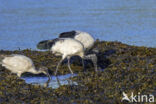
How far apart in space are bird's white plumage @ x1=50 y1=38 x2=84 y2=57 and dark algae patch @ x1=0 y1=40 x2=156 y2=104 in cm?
45

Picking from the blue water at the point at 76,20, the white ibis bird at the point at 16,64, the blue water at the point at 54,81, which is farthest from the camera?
the blue water at the point at 76,20

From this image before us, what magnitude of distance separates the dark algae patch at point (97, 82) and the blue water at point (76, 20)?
3471 mm

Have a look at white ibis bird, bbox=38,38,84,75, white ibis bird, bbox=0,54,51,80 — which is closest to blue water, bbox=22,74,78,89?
white ibis bird, bbox=0,54,51,80

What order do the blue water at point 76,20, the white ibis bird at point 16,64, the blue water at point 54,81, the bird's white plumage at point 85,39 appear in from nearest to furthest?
the blue water at point 54,81 → the white ibis bird at point 16,64 → the bird's white plumage at point 85,39 → the blue water at point 76,20

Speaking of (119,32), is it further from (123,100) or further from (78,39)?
(123,100)

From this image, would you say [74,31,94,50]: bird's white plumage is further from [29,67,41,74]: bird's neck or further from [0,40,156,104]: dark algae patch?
[29,67,41,74]: bird's neck

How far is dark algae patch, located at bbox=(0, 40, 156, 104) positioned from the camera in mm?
7207

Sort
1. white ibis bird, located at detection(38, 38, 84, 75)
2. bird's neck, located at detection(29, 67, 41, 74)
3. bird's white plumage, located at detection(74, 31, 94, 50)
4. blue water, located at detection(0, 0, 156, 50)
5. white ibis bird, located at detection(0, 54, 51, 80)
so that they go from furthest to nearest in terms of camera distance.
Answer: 1. blue water, located at detection(0, 0, 156, 50)
2. bird's white plumage, located at detection(74, 31, 94, 50)
3. white ibis bird, located at detection(38, 38, 84, 75)
4. bird's neck, located at detection(29, 67, 41, 74)
5. white ibis bird, located at detection(0, 54, 51, 80)

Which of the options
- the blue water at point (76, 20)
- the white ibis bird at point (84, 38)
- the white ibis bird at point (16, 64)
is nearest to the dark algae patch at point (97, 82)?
the white ibis bird at point (16, 64)

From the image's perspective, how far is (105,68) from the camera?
31.9ft

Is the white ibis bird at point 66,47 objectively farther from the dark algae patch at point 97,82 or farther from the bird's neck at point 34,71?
the bird's neck at point 34,71

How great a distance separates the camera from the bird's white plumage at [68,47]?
9641mm

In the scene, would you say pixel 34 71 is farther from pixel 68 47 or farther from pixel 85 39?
pixel 85 39

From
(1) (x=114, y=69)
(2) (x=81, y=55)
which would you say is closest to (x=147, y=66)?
(1) (x=114, y=69)
